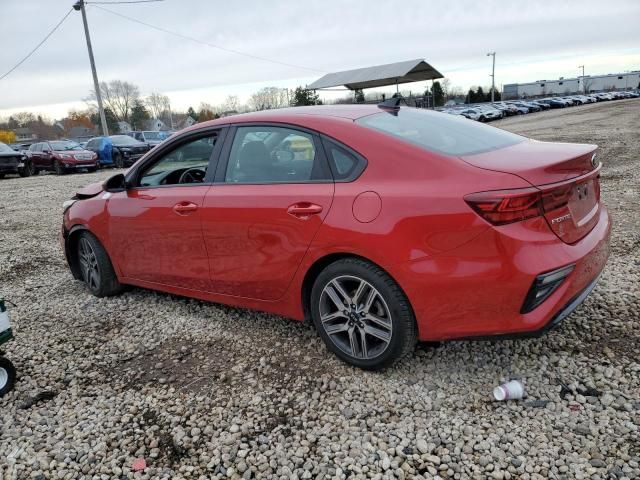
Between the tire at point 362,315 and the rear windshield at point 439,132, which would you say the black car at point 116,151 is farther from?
the tire at point 362,315

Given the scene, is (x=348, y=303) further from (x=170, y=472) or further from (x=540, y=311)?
(x=170, y=472)

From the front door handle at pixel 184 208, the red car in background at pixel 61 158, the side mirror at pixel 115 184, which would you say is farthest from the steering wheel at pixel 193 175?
the red car in background at pixel 61 158

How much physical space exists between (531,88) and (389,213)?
401 ft

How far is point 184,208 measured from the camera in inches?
148

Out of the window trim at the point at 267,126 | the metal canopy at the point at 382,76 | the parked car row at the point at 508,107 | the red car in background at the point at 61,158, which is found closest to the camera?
the window trim at the point at 267,126

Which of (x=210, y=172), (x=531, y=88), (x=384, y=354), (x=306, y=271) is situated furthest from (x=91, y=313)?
(x=531, y=88)

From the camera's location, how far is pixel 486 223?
8.29 feet

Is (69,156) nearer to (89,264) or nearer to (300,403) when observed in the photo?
(89,264)

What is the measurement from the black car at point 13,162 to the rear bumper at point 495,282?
2064 centimetres

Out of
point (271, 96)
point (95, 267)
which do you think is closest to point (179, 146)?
point (95, 267)

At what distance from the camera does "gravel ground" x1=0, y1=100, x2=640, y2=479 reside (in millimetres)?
2447

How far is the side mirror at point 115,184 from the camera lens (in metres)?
4.36

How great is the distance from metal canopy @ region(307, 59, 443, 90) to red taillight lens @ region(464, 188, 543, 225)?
111ft

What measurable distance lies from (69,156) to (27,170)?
2.01 metres
